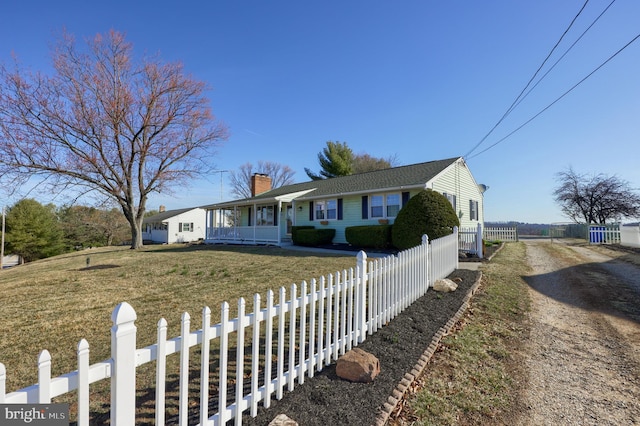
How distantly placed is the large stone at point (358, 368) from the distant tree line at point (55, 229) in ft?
144

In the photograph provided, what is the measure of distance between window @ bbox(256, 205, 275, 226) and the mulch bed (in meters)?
18.7

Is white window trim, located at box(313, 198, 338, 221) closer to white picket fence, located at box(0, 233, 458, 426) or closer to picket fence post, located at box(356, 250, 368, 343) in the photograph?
white picket fence, located at box(0, 233, 458, 426)

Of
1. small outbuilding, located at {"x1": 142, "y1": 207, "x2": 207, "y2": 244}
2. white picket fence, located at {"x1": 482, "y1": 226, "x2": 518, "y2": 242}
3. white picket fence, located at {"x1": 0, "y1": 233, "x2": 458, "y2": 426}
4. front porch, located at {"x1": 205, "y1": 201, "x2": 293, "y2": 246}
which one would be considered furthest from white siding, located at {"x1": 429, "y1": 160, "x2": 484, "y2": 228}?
small outbuilding, located at {"x1": 142, "y1": 207, "x2": 207, "y2": 244}

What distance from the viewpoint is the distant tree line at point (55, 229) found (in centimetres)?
3566

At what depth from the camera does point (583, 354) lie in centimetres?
389

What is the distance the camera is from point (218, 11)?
10758 millimetres

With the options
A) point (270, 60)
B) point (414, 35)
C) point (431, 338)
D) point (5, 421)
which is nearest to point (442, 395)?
point (431, 338)

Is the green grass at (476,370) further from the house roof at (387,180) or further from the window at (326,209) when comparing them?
the window at (326,209)

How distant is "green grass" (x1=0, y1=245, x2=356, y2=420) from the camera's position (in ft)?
12.5

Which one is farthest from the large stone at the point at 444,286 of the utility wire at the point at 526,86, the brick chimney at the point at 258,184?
the brick chimney at the point at 258,184

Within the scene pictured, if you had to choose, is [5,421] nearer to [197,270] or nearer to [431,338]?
[431,338]

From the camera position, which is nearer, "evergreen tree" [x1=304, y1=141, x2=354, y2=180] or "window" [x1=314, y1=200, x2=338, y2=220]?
"window" [x1=314, y1=200, x2=338, y2=220]

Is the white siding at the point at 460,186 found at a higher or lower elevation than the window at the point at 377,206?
higher

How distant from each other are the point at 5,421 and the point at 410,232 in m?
12.3
